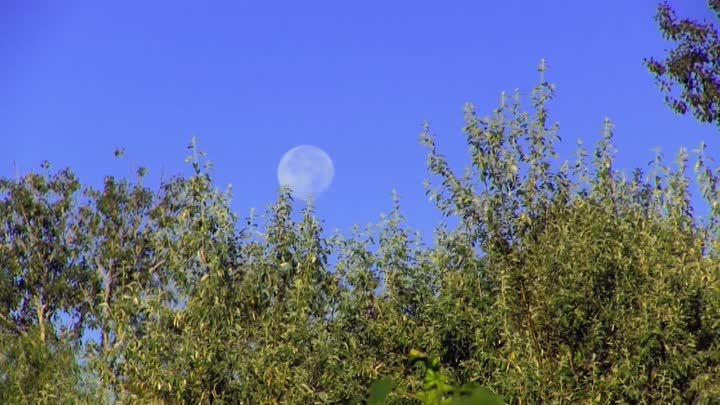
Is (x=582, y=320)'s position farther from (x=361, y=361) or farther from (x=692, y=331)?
(x=361, y=361)

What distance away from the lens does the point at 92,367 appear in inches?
677

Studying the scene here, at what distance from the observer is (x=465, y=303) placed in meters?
15.9

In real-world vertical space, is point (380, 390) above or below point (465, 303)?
below

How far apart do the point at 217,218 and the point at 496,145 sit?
4.73 meters

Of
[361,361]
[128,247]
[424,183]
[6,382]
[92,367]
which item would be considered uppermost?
[128,247]

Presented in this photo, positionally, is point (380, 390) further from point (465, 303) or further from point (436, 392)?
point (465, 303)

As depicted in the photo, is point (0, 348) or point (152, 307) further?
point (0, 348)

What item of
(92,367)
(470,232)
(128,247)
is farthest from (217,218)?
(128,247)

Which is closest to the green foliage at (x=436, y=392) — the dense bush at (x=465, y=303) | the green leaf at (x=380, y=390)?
the green leaf at (x=380, y=390)

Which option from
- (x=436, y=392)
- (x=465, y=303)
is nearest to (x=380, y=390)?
(x=436, y=392)

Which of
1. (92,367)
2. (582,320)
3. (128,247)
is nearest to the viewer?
(582,320)

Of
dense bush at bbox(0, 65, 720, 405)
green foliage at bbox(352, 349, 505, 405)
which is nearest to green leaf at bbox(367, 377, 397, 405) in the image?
green foliage at bbox(352, 349, 505, 405)

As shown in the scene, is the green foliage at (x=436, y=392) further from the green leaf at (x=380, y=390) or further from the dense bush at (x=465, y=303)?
the dense bush at (x=465, y=303)

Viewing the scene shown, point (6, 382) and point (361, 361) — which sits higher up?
point (6, 382)
